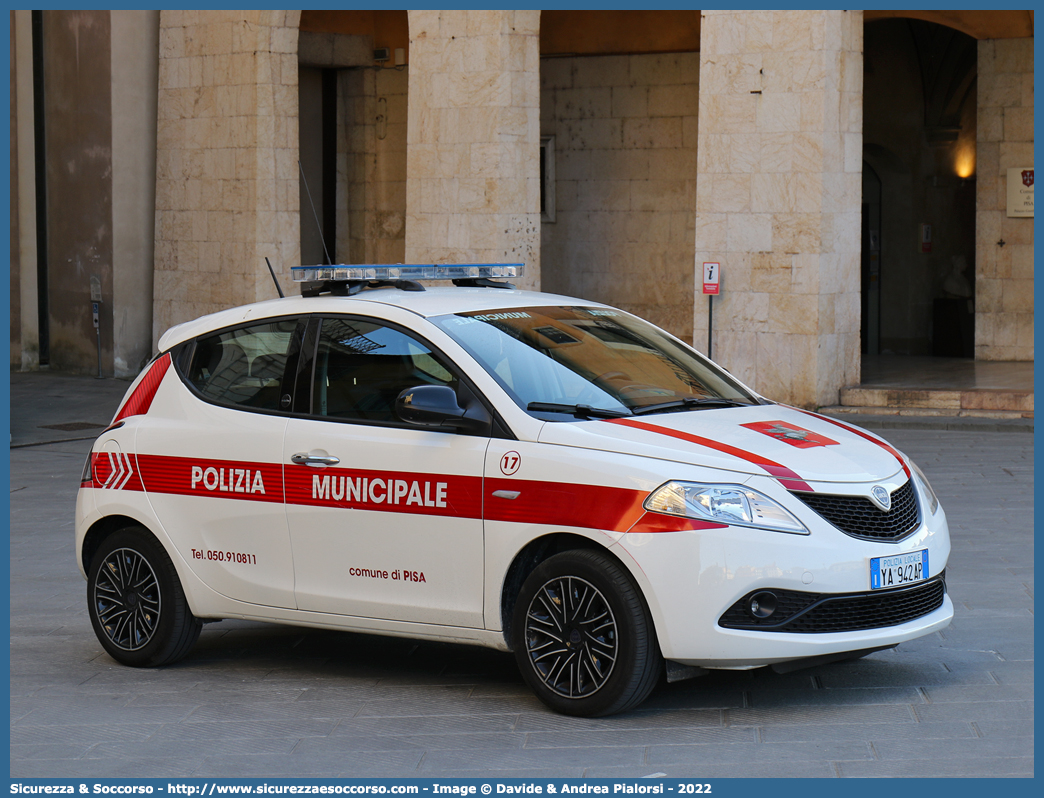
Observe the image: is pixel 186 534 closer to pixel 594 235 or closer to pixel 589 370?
pixel 589 370

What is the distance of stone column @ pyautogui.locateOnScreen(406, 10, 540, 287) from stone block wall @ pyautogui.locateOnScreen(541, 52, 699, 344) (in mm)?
4094

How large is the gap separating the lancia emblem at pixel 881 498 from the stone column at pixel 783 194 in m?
12.2

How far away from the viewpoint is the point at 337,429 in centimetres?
597

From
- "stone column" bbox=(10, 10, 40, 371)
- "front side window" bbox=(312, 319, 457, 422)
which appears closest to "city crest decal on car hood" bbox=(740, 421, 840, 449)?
"front side window" bbox=(312, 319, 457, 422)

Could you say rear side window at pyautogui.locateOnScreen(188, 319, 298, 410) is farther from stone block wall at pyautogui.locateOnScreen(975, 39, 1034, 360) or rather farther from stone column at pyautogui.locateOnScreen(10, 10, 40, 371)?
stone column at pyautogui.locateOnScreen(10, 10, 40, 371)

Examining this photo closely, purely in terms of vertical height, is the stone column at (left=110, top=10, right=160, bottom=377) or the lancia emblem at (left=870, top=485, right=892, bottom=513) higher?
the stone column at (left=110, top=10, right=160, bottom=377)

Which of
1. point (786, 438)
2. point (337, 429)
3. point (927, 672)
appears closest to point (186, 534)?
point (337, 429)

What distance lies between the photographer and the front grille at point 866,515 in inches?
208

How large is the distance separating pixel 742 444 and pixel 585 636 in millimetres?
942

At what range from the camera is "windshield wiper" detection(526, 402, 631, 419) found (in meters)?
5.65

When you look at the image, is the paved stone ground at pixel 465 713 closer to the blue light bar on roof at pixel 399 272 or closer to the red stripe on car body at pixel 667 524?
the red stripe on car body at pixel 667 524

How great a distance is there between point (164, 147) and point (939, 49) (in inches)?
492

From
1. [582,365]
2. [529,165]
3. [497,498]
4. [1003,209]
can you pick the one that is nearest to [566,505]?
[497,498]

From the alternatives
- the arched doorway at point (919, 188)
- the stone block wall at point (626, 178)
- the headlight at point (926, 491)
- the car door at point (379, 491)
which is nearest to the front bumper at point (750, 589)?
the headlight at point (926, 491)
